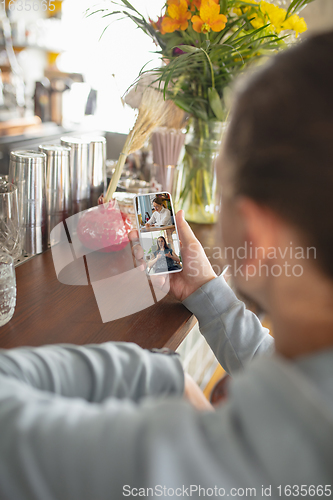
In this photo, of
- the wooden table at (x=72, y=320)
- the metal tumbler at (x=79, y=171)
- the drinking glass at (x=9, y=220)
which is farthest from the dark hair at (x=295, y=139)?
the metal tumbler at (x=79, y=171)

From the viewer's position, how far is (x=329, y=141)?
29 cm

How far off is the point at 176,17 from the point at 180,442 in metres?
0.92

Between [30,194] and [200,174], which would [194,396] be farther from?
[200,174]

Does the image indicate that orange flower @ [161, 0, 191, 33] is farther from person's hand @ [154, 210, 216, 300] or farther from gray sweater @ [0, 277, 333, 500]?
gray sweater @ [0, 277, 333, 500]

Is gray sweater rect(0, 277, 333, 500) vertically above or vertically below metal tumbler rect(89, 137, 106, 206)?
below

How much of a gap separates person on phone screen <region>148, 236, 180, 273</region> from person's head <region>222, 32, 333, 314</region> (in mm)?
392

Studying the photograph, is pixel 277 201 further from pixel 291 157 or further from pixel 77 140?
pixel 77 140

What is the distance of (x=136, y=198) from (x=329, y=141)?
53 cm

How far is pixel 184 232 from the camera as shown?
0.78 metres

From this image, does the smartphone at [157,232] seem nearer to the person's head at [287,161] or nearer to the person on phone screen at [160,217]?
the person on phone screen at [160,217]

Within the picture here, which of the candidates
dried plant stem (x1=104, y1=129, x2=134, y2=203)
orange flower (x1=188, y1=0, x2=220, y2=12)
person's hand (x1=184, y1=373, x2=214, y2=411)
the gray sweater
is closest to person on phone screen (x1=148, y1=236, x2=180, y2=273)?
dried plant stem (x1=104, y1=129, x2=134, y2=203)

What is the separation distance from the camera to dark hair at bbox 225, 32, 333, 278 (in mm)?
294

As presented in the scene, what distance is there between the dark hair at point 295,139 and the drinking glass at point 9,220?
1.76 feet

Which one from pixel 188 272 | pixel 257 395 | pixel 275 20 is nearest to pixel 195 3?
pixel 275 20
